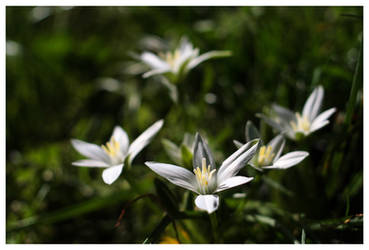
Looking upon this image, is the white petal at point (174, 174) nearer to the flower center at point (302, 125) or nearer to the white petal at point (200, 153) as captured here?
the white petal at point (200, 153)

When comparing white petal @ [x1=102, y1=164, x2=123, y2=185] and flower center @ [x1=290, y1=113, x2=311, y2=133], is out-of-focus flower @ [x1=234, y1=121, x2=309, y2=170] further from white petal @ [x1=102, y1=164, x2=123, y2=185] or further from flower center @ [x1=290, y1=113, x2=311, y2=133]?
white petal @ [x1=102, y1=164, x2=123, y2=185]

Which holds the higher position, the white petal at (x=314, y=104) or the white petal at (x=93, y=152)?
the white petal at (x=314, y=104)

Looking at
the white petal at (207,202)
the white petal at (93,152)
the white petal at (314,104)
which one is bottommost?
the white petal at (207,202)

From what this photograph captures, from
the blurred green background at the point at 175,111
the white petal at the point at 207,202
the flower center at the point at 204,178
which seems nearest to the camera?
the white petal at the point at 207,202

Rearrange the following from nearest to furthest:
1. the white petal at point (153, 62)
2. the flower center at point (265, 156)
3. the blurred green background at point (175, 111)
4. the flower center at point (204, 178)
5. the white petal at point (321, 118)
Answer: the flower center at point (204, 178) < the flower center at point (265, 156) < the white petal at point (321, 118) < the blurred green background at point (175, 111) < the white petal at point (153, 62)

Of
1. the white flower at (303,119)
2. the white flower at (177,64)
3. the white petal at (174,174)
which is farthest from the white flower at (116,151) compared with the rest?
the white flower at (303,119)

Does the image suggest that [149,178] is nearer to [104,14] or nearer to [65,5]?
[65,5]

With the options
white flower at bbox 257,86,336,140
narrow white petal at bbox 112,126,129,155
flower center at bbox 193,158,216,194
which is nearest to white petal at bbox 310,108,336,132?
white flower at bbox 257,86,336,140
